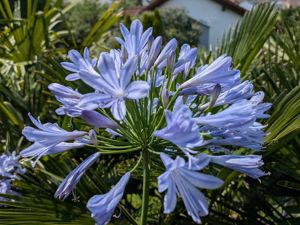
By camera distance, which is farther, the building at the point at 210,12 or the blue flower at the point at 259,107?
the building at the point at 210,12

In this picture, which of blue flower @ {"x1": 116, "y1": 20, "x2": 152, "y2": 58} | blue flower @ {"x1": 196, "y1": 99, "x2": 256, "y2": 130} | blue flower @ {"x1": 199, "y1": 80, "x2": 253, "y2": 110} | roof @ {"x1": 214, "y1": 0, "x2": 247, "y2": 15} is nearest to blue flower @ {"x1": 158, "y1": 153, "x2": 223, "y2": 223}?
blue flower @ {"x1": 196, "y1": 99, "x2": 256, "y2": 130}

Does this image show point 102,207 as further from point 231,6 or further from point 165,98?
point 231,6

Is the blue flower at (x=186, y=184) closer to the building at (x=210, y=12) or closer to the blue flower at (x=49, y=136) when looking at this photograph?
the blue flower at (x=49, y=136)

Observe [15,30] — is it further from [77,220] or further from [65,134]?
[65,134]

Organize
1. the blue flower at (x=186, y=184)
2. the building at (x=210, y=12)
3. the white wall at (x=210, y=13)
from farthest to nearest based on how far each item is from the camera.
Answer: the white wall at (x=210, y=13)
the building at (x=210, y=12)
the blue flower at (x=186, y=184)

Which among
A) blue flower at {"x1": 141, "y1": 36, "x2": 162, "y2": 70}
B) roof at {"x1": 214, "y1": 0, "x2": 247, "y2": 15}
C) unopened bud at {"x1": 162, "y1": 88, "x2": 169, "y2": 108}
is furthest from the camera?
roof at {"x1": 214, "y1": 0, "x2": 247, "y2": 15}

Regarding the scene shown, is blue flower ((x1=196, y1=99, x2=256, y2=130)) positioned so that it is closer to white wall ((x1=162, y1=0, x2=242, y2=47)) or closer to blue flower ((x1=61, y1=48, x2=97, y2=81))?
blue flower ((x1=61, y1=48, x2=97, y2=81))

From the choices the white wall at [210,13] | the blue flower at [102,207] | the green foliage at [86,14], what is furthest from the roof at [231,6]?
the blue flower at [102,207]

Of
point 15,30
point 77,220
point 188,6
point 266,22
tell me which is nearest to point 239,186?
point 266,22
